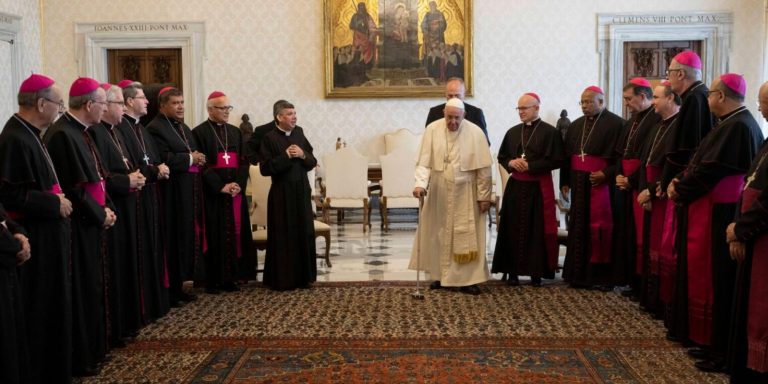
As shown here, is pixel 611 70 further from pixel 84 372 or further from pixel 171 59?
pixel 84 372

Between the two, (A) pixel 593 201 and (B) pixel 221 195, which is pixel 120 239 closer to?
(B) pixel 221 195

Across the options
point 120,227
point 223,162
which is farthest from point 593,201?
point 120,227

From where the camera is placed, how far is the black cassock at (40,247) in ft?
12.6

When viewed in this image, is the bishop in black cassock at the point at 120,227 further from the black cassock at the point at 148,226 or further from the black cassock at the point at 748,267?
the black cassock at the point at 748,267

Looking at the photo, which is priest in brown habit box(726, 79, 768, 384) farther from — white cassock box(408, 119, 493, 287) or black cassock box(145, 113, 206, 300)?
black cassock box(145, 113, 206, 300)

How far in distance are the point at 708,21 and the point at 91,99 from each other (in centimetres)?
1066

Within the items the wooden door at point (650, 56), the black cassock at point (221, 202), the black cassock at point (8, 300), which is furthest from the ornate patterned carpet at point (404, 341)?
the wooden door at point (650, 56)

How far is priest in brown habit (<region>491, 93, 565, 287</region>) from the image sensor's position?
22.3ft

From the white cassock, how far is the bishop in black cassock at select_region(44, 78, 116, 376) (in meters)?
2.92

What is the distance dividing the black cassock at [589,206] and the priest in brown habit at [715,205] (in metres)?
1.87

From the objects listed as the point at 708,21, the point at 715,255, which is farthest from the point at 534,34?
the point at 715,255

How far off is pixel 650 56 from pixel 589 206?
21.6 ft

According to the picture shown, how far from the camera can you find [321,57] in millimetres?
12398

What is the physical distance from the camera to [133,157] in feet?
17.5
